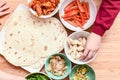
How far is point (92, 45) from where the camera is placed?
1.47 meters

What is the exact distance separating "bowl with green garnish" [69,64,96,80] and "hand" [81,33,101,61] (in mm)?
73

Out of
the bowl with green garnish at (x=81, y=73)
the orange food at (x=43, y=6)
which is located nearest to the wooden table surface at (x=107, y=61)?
the bowl with green garnish at (x=81, y=73)

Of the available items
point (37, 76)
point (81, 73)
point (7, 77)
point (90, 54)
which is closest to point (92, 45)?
point (90, 54)

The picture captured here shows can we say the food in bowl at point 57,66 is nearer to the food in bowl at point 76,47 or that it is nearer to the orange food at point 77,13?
the food in bowl at point 76,47

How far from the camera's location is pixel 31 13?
1.62m

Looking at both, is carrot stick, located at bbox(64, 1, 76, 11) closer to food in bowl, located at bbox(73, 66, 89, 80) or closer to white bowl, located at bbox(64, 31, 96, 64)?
white bowl, located at bbox(64, 31, 96, 64)

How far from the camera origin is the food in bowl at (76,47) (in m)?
1.54

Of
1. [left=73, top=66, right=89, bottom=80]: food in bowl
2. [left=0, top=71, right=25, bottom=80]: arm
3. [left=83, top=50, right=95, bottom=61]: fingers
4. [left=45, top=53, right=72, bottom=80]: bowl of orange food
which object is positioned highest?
[left=0, top=71, right=25, bottom=80]: arm

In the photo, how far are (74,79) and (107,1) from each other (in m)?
0.38

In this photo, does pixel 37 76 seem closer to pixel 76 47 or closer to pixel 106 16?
pixel 76 47

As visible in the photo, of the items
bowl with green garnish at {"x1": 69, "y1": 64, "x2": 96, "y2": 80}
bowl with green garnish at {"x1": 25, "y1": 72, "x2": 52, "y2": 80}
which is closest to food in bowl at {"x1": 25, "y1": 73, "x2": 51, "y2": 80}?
bowl with green garnish at {"x1": 25, "y1": 72, "x2": 52, "y2": 80}

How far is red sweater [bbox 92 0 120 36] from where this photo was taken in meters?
1.46

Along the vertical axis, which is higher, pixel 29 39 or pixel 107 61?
pixel 29 39

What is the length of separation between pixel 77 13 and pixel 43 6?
16 centimetres
